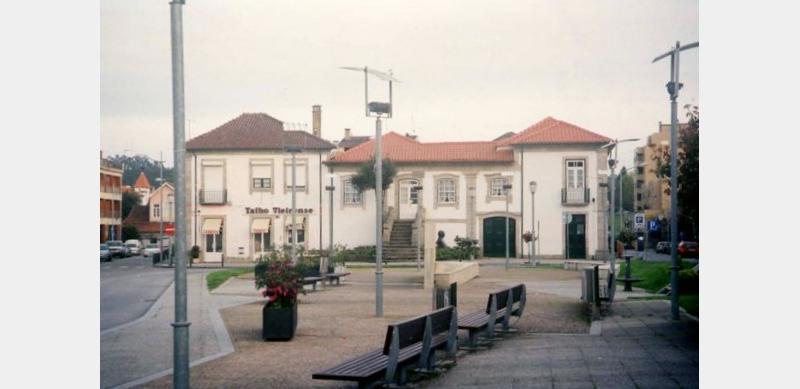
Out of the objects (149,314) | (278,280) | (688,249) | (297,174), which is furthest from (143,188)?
(688,249)

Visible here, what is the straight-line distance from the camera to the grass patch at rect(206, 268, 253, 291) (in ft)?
35.9

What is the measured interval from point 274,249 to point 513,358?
9.74 ft

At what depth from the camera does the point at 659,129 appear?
9961 millimetres

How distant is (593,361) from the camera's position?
9172 mm

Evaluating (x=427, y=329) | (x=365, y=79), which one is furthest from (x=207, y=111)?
(x=427, y=329)

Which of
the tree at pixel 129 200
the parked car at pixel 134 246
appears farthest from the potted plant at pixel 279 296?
the tree at pixel 129 200

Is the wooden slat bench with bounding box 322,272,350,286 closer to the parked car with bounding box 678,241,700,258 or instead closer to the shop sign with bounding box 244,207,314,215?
the shop sign with bounding box 244,207,314,215

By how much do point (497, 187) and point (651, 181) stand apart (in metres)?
2.02

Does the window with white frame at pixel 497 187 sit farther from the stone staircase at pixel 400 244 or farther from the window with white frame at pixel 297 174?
the window with white frame at pixel 297 174

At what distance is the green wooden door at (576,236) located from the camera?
10.3 meters

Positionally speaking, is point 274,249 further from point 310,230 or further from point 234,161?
point 234,161

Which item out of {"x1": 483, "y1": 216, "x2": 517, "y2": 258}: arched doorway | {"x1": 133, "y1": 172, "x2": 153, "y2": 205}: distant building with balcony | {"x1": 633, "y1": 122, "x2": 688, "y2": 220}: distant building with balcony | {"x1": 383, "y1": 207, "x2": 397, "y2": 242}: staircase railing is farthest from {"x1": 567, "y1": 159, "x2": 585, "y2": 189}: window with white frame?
{"x1": 133, "y1": 172, "x2": 153, "y2": 205}: distant building with balcony

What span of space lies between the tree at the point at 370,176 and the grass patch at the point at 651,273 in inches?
123

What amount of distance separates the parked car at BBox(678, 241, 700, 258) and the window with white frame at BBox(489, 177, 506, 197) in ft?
6.95
